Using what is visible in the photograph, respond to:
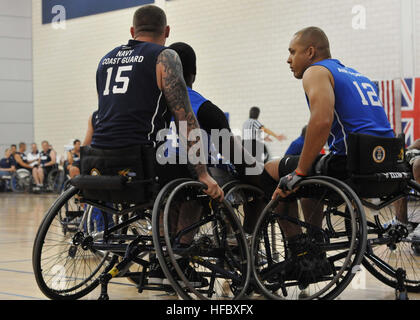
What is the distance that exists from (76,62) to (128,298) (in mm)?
12393

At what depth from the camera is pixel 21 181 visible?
48.4 feet

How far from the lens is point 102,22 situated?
13.8 metres

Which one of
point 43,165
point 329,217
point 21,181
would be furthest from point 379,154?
point 21,181

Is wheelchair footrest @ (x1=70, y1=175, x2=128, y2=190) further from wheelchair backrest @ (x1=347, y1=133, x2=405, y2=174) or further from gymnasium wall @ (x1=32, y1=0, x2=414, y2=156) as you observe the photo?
gymnasium wall @ (x1=32, y1=0, x2=414, y2=156)

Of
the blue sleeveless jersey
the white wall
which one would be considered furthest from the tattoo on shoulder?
the white wall

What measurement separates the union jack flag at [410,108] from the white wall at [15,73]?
1007 cm

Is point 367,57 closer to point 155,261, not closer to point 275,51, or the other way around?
point 275,51

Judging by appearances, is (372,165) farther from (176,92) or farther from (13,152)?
(13,152)

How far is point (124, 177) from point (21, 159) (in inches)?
517

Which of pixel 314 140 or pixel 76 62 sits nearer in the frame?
pixel 314 140

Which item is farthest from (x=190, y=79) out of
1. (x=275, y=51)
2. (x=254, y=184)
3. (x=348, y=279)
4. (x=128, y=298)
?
(x=275, y=51)

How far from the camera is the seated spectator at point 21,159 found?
14.7 meters

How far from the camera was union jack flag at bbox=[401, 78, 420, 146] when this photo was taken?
963cm

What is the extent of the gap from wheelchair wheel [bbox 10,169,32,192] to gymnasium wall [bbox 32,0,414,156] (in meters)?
1.02
